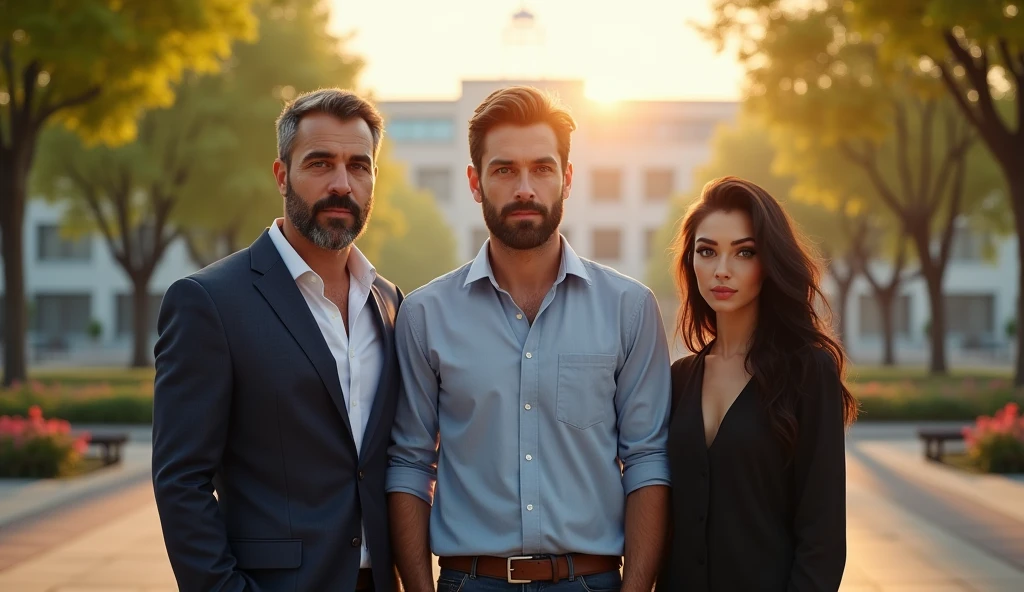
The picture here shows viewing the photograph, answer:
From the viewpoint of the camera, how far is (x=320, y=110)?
3785mm

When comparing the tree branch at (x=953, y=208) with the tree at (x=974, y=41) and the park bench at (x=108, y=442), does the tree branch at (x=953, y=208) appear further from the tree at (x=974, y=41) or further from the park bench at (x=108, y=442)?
the park bench at (x=108, y=442)

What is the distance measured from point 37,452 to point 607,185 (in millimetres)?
60920

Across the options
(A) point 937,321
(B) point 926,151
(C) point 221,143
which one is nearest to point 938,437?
(A) point 937,321

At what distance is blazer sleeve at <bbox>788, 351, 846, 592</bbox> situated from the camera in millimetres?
3516

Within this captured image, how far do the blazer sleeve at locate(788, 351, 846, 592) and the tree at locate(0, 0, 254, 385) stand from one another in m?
13.4

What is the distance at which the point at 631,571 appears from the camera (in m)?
3.65

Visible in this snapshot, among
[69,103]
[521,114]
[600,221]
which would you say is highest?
[600,221]

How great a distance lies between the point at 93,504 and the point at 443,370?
7.90 metres

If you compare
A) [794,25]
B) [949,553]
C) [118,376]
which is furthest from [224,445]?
[118,376]

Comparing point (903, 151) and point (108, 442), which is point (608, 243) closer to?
point (903, 151)

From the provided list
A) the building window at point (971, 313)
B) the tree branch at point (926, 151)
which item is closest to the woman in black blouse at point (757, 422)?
the tree branch at point (926, 151)

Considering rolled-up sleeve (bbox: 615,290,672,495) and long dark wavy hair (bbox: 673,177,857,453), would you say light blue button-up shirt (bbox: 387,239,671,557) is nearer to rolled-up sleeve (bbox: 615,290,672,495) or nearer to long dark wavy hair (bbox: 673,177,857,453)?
rolled-up sleeve (bbox: 615,290,672,495)

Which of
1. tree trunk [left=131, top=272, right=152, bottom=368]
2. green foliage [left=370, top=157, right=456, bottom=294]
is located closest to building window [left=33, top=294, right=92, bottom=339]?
green foliage [left=370, top=157, right=456, bottom=294]

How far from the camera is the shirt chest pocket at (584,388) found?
3717mm
